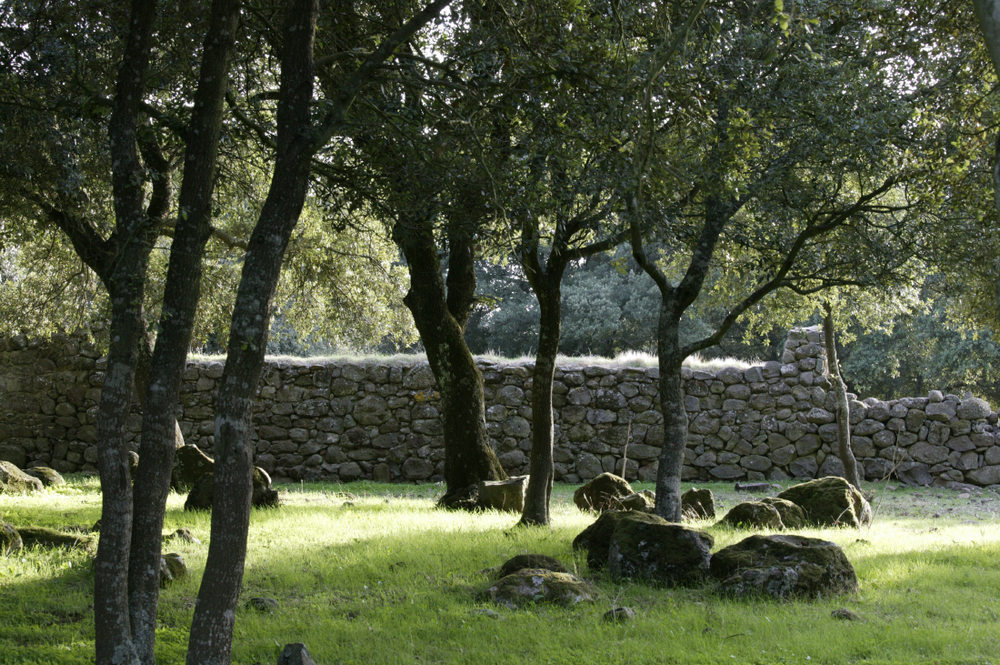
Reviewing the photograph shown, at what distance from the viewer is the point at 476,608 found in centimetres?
562

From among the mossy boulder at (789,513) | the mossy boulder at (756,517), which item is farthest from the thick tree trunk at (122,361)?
the mossy boulder at (789,513)

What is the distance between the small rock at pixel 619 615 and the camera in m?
5.29

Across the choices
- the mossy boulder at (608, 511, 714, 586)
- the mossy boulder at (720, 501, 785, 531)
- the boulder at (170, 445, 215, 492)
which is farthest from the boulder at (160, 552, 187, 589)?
the mossy boulder at (720, 501, 785, 531)

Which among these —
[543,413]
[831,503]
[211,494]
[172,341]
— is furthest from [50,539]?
[831,503]

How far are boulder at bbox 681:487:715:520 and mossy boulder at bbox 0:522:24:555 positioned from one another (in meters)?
7.36

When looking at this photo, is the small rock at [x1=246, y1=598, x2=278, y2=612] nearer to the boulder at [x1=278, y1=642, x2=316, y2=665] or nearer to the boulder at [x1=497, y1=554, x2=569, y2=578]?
the boulder at [x1=278, y1=642, x2=316, y2=665]

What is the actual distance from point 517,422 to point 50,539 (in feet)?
30.9

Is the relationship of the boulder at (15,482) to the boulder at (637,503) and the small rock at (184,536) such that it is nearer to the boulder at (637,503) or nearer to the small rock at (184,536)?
the small rock at (184,536)

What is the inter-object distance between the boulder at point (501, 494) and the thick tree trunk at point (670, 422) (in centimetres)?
256

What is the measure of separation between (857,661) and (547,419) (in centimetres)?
475

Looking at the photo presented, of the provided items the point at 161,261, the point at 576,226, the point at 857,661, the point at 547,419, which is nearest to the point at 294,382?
the point at 161,261

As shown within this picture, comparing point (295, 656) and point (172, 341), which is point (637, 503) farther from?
point (172, 341)

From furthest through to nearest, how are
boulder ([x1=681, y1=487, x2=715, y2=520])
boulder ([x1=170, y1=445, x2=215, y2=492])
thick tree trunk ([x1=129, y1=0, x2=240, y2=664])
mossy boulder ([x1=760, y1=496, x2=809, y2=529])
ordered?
1. boulder ([x1=170, y1=445, x2=215, y2=492])
2. boulder ([x1=681, y1=487, x2=715, y2=520])
3. mossy boulder ([x1=760, y1=496, x2=809, y2=529])
4. thick tree trunk ([x1=129, y1=0, x2=240, y2=664])

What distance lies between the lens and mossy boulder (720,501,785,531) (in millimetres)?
8883
